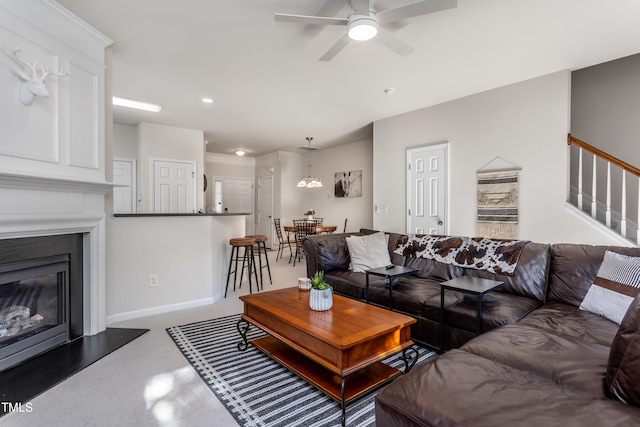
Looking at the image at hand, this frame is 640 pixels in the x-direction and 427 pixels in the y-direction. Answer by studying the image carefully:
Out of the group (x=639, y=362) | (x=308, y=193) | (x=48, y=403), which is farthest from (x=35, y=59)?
(x=308, y=193)

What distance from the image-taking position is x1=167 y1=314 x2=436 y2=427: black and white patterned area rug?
5.53ft

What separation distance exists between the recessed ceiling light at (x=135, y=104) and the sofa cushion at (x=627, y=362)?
16.6 feet

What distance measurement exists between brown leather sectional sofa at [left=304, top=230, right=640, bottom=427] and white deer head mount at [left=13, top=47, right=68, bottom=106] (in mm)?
2686

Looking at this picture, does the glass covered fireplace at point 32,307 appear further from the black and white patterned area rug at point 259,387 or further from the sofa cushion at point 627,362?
the sofa cushion at point 627,362

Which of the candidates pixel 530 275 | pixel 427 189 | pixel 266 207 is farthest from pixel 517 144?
pixel 266 207

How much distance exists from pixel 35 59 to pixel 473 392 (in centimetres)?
311

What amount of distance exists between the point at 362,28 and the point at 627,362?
7.25 ft

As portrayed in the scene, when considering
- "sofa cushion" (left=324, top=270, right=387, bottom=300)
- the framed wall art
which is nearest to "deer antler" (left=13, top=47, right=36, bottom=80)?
"sofa cushion" (left=324, top=270, right=387, bottom=300)

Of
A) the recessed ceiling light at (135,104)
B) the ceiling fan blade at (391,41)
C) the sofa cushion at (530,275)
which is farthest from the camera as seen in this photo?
the recessed ceiling light at (135,104)

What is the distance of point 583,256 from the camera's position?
242 centimetres

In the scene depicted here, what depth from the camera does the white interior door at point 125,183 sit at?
5.42 m

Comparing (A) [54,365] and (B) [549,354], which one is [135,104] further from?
(B) [549,354]

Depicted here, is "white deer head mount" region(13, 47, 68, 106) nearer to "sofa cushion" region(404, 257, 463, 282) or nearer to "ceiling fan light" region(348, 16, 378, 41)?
"ceiling fan light" region(348, 16, 378, 41)

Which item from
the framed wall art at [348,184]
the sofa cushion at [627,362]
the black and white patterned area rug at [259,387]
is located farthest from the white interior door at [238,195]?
the sofa cushion at [627,362]
